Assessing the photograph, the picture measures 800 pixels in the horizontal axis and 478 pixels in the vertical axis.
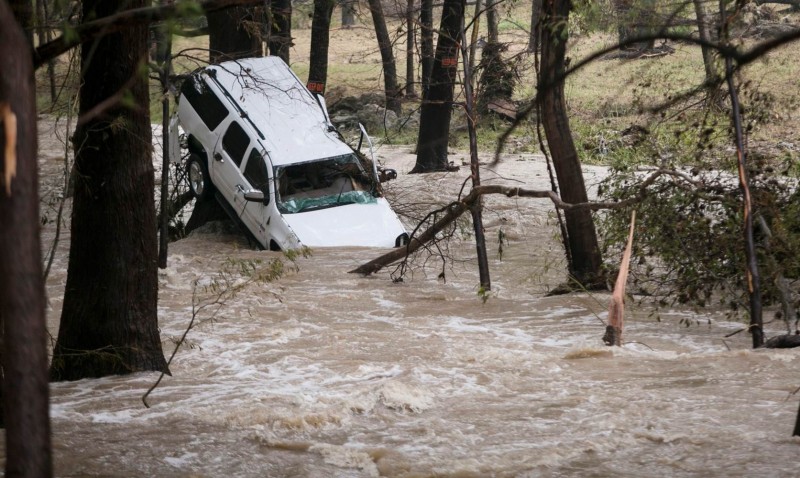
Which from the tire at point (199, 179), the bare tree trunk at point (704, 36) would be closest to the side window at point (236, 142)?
the tire at point (199, 179)

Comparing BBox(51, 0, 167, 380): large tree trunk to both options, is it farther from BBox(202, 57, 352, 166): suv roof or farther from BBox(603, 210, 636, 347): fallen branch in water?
BBox(202, 57, 352, 166): suv roof

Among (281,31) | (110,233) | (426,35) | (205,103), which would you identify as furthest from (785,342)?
(426,35)

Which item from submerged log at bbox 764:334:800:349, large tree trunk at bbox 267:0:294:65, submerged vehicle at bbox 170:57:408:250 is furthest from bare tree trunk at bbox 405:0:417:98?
submerged log at bbox 764:334:800:349

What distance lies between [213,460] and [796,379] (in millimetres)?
3911

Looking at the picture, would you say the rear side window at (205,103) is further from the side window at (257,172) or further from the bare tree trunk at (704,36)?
the bare tree trunk at (704,36)

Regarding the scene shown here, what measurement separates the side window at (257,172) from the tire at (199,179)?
1.12 metres

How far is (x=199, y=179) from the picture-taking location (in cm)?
1588

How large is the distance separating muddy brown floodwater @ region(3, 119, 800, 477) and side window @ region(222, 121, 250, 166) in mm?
3663

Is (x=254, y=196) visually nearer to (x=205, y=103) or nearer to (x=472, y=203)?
(x=205, y=103)

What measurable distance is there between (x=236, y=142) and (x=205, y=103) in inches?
41.0

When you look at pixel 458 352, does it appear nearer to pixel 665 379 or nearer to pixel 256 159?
pixel 665 379

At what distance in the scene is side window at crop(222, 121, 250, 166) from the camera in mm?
14809

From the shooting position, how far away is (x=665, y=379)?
743 centimetres

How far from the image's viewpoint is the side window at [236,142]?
48.6 ft
